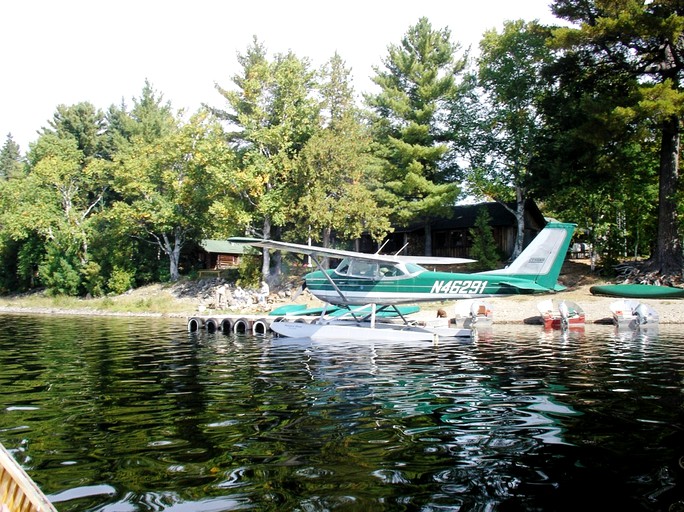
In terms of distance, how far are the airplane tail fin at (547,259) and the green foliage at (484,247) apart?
23.6 m

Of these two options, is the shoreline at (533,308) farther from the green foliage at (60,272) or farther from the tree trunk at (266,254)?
the green foliage at (60,272)

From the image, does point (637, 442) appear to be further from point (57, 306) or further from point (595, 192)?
point (57, 306)

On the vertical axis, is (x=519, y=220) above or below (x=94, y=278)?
above

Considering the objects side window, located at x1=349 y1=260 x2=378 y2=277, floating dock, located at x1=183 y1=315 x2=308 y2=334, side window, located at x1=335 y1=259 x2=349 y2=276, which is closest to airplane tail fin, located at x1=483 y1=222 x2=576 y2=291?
side window, located at x1=349 y1=260 x2=378 y2=277

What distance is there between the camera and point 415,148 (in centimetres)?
4256

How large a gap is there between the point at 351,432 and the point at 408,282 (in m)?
11.6

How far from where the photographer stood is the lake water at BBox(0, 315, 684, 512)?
4.63 m

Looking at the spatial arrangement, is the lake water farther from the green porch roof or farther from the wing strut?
the green porch roof

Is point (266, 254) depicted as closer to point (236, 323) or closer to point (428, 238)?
point (428, 238)

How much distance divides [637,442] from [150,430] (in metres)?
5.91

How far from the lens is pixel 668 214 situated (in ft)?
107

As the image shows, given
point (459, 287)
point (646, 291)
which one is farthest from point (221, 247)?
point (459, 287)

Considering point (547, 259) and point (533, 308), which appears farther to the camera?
point (533, 308)

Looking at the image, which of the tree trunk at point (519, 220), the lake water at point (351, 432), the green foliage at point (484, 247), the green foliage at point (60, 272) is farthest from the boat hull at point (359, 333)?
the green foliage at point (60, 272)
